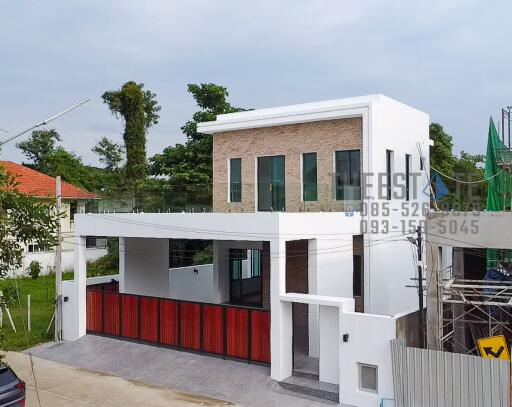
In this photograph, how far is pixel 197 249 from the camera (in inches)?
1089

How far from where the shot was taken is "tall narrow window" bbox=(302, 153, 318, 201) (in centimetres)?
1599

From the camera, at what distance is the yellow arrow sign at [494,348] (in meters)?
10.1

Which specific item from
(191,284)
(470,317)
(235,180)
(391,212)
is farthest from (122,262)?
(470,317)

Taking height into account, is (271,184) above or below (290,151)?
below

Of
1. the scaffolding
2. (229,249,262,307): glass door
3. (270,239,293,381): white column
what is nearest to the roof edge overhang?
(229,249,262,307): glass door

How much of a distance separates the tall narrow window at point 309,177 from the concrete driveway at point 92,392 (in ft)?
22.1

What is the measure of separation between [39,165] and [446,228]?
4894 cm

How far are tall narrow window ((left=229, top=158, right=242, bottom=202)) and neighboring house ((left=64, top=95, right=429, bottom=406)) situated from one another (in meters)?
0.05

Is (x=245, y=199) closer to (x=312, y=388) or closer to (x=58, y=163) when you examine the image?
(x=312, y=388)

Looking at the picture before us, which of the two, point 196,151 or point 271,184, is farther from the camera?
point 196,151

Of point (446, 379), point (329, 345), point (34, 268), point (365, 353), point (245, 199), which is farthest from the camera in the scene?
point (245, 199)

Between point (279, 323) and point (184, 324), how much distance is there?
3.51m

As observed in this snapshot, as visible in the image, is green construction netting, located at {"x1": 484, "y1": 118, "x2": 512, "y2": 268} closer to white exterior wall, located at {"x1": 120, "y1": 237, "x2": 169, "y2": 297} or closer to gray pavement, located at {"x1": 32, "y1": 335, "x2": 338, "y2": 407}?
gray pavement, located at {"x1": 32, "y1": 335, "x2": 338, "y2": 407}

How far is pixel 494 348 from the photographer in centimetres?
1023
